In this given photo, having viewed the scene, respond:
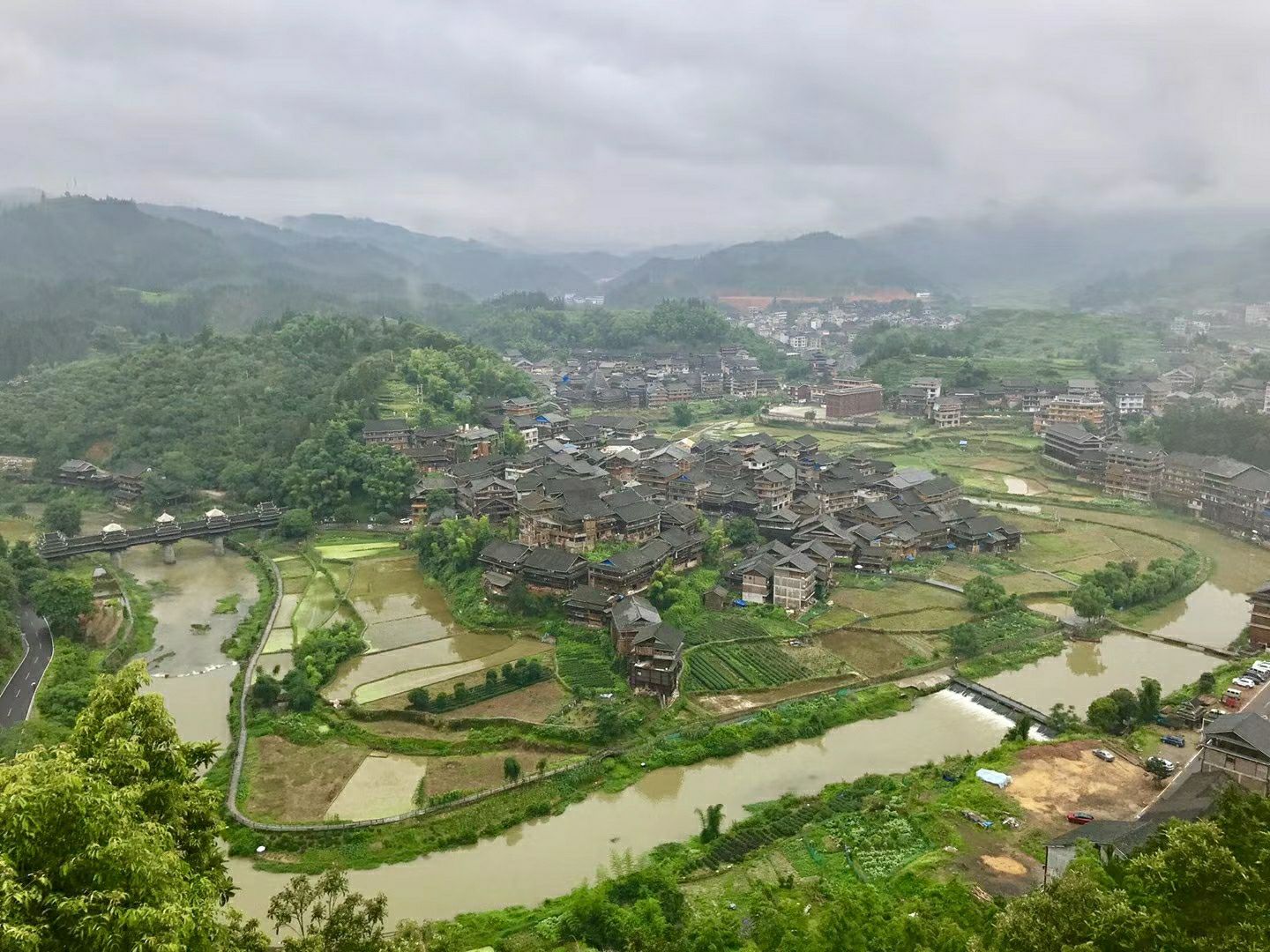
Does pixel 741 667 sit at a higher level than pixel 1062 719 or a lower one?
lower

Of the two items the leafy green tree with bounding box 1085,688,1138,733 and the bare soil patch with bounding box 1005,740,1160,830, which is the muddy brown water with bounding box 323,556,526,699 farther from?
the leafy green tree with bounding box 1085,688,1138,733

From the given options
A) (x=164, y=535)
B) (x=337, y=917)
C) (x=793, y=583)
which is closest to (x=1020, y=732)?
(x=793, y=583)

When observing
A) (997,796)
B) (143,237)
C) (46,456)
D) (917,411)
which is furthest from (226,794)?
(143,237)

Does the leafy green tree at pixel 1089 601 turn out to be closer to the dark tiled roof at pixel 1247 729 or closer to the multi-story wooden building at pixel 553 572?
the dark tiled roof at pixel 1247 729

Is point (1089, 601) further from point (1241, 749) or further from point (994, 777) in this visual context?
point (994, 777)

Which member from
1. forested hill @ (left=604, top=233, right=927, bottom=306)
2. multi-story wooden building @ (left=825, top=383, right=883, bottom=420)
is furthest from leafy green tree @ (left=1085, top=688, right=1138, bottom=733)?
forested hill @ (left=604, top=233, right=927, bottom=306)

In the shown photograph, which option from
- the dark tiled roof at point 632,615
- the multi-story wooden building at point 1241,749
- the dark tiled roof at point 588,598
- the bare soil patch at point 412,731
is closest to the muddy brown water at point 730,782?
the bare soil patch at point 412,731
